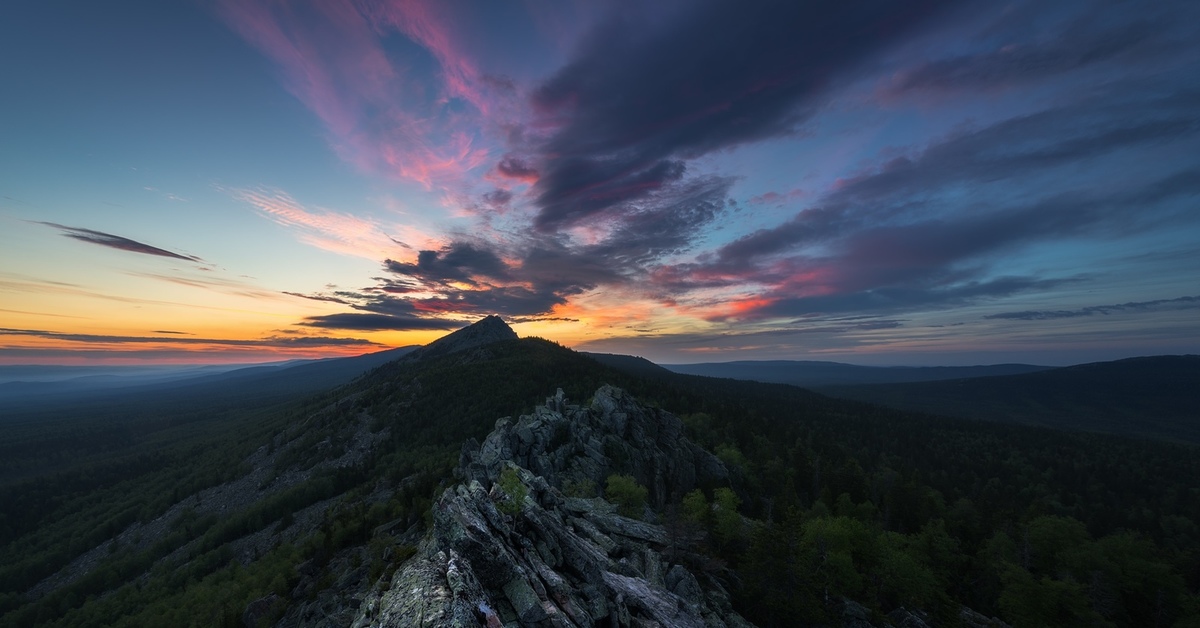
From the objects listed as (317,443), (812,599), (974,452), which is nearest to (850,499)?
(812,599)

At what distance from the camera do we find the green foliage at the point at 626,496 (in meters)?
60.8

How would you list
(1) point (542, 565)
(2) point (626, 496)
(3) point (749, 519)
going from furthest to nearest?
(3) point (749, 519) < (2) point (626, 496) < (1) point (542, 565)

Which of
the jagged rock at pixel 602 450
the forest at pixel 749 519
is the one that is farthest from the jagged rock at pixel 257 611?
the jagged rock at pixel 602 450

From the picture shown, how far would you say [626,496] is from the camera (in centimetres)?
6400

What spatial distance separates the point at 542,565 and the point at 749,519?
56654mm

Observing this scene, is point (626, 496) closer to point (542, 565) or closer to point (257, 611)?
point (542, 565)

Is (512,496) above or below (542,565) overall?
above

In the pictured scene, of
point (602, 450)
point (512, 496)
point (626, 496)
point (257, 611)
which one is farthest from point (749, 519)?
point (257, 611)

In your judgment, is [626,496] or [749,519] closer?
[626,496]

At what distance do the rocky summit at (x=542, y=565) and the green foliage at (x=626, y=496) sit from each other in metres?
1.43

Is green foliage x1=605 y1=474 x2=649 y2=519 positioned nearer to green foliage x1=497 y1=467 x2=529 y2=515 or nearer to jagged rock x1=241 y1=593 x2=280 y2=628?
green foliage x1=497 y1=467 x2=529 y2=515

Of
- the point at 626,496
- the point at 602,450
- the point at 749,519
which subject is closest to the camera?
the point at 626,496

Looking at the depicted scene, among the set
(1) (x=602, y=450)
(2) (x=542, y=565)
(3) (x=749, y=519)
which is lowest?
(3) (x=749, y=519)

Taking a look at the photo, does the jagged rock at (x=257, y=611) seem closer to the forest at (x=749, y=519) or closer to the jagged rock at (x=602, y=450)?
the forest at (x=749, y=519)
